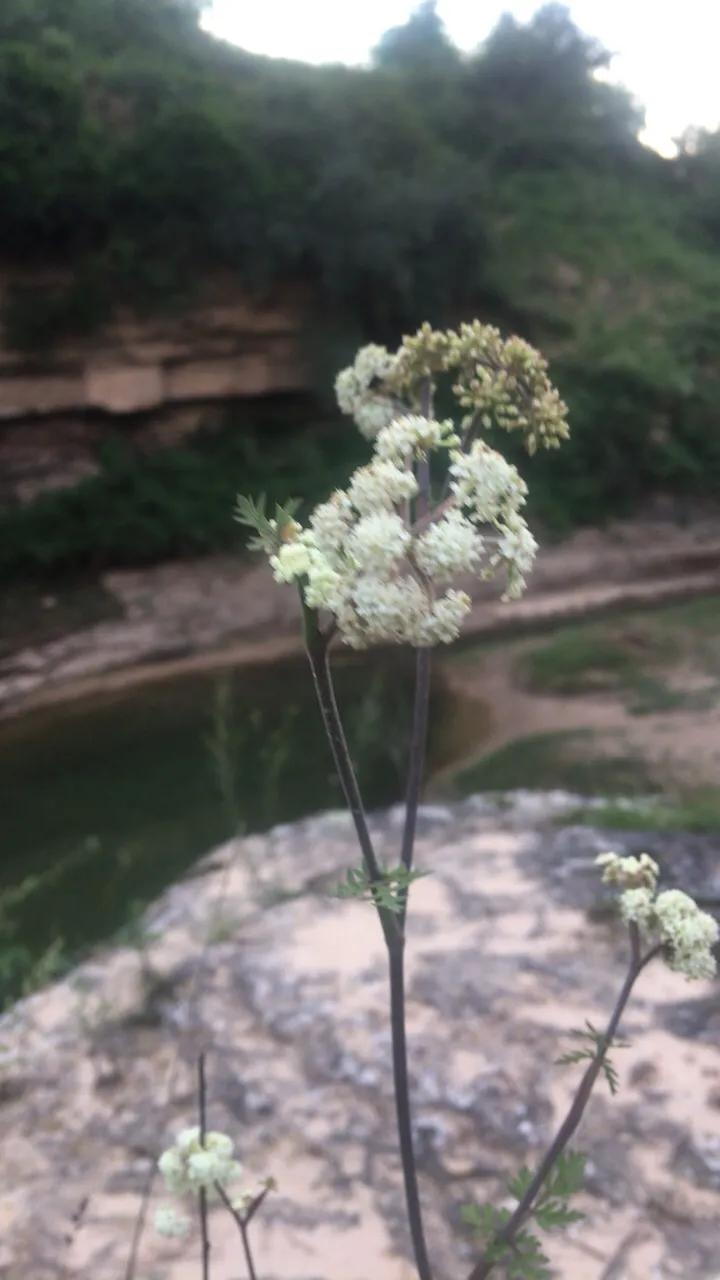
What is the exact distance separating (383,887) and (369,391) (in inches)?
33.2

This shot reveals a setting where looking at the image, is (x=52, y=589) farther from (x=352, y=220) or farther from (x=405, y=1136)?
(x=405, y=1136)

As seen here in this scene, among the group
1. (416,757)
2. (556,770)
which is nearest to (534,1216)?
(416,757)

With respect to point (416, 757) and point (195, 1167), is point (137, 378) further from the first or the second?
point (195, 1167)

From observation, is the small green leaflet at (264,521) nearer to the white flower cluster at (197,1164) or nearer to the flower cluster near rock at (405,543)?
the flower cluster near rock at (405,543)

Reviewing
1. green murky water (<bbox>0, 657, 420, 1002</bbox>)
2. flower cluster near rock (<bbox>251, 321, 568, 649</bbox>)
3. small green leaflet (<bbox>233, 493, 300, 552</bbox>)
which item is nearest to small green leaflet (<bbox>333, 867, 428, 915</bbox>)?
flower cluster near rock (<bbox>251, 321, 568, 649</bbox>)

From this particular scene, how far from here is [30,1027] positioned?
3.48 meters

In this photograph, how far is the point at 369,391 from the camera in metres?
1.76

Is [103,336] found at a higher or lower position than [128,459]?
higher

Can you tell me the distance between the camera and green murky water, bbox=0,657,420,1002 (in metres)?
5.34

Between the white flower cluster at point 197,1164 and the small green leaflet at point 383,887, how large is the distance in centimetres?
51

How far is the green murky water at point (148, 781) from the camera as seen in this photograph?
5.34 meters

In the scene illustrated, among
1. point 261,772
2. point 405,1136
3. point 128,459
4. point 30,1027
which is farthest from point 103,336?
point 405,1136

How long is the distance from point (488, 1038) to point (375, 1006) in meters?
0.42

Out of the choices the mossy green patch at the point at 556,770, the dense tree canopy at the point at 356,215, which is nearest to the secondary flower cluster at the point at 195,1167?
the mossy green patch at the point at 556,770
